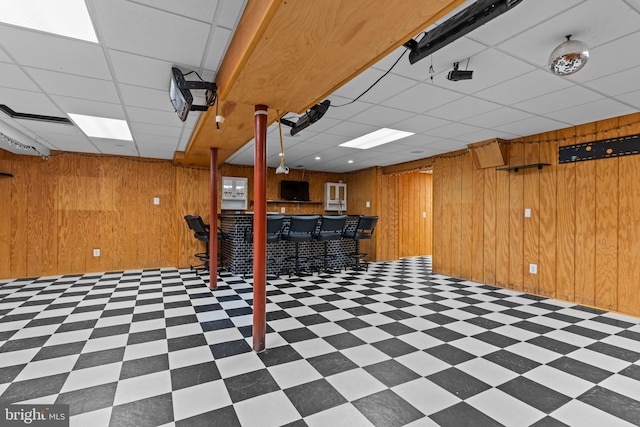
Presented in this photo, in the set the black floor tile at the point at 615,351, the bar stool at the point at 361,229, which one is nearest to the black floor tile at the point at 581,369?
the black floor tile at the point at 615,351

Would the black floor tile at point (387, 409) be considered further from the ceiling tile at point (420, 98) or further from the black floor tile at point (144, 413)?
the ceiling tile at point (420, 98)

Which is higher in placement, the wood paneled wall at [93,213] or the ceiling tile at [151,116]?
the ceiling tile at [151,116]

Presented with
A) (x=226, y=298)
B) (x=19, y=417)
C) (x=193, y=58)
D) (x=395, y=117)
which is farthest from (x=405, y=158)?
(x=19, y=417)

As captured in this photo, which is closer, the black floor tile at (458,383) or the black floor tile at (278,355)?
the black floor tile at (458,383)

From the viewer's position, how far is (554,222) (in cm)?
461

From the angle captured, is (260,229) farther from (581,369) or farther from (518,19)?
(581,369)

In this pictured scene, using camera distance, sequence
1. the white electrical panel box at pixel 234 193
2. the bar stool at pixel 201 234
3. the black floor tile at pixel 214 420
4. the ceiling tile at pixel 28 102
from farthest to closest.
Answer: the white electrical panel box at pixel 234 193, the bar stool at pixel 201 234, the ceiling tile at pixel 28 102, the black floor tile at pixel 214 420

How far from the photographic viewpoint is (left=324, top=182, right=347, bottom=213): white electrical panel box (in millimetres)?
9195

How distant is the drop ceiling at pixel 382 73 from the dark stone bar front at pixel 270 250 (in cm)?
202

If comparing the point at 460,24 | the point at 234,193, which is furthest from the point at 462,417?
the point at 234,193

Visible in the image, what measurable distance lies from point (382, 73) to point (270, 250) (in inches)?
172

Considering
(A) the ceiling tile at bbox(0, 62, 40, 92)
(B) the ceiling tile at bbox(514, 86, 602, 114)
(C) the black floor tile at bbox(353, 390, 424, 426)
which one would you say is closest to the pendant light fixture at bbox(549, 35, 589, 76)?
(B) the ceiling tile at bbox(514, 86, 602, 114)

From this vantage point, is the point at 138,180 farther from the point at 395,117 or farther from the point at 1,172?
the point at 395,117

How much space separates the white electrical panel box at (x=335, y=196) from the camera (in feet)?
30.2
